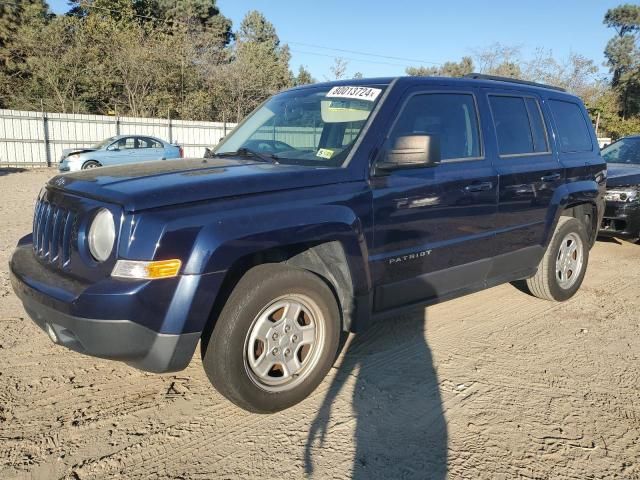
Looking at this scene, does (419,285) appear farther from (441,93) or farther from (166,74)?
(166,74)

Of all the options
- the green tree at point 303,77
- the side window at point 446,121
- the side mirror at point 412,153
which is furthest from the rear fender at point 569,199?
the green tree at point 303,77

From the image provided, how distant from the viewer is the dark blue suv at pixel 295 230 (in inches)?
98.7

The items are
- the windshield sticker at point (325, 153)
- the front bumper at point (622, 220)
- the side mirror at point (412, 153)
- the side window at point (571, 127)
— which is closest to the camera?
the side mirror at point (412, 153)

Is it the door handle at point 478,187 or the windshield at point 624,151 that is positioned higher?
the windshield at point 624,151

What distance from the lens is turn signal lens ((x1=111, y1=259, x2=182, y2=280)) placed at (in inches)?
96.3

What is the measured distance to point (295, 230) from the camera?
9.33 feet

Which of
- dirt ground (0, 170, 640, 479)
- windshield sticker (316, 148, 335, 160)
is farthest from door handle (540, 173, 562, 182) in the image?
windshield sticker (316, 148, 335, 160)

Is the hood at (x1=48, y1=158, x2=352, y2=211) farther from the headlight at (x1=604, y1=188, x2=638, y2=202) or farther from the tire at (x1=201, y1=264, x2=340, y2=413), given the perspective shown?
the headlight at (x1=604, y1=188, x2=638, y2=202)

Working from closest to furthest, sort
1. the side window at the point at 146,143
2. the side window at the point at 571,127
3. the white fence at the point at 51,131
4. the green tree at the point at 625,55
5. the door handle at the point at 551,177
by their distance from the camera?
the door handle at the point at 551,177, the side window at the point at 571,127, the side window at the point at 146,143, the white fence at the point at 51,131, the green tree at the point at 625,55

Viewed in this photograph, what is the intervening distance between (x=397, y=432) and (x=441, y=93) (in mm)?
2398

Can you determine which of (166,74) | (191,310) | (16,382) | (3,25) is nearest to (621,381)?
(191,310)

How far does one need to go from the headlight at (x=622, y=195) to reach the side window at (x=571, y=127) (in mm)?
2371

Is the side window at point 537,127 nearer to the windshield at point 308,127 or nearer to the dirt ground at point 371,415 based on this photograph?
the dirt ground at point 371,415

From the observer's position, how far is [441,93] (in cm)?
378
